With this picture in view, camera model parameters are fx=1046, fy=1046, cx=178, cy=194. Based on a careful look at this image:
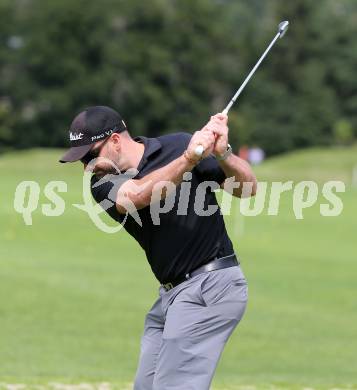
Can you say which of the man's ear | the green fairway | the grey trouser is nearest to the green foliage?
the green fairway

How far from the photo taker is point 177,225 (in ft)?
22.5

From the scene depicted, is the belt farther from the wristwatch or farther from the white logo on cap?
the white logo on cap

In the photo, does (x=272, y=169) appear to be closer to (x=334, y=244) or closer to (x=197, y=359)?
(x=334, y=244)

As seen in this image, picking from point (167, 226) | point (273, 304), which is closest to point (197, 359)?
point (167, 226)

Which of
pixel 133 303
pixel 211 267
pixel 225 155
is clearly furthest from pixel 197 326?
pixel 133 303

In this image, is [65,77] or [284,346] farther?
[65,77]

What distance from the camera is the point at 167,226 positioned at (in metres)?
6.85

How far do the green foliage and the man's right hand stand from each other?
80164 mm

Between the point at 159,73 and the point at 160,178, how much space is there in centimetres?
8643

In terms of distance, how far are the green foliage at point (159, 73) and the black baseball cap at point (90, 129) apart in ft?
261

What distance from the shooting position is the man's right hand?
6.31m

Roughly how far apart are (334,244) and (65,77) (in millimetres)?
63842

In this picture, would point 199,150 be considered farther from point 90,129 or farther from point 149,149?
point 90,129

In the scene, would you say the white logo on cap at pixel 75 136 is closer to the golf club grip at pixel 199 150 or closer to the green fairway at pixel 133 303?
the golf club grip at pixel 199 150
